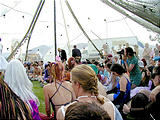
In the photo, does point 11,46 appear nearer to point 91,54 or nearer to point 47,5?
point 47,5

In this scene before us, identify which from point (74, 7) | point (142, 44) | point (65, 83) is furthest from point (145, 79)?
point (74, 7)

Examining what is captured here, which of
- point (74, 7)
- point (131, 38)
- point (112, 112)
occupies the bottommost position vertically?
point (112, 112)

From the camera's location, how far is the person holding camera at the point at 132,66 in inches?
189

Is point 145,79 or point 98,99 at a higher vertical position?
point 98,99

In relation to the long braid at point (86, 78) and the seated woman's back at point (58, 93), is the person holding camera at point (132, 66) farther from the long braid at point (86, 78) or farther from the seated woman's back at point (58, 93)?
the long braid at point (86, 78)

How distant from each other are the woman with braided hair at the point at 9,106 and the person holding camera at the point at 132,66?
152 inches

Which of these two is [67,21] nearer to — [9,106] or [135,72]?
[135,72]

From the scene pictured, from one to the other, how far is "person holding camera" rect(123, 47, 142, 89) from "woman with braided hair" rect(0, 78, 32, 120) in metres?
3.87

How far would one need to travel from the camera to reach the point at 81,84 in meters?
1.89

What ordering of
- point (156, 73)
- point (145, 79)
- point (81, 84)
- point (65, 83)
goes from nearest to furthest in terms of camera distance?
point (81, 84) < point (65, 83) < point (156, 73) < point (145, 79)

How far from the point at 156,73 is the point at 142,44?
7.35 meters

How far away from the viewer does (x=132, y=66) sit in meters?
4.81

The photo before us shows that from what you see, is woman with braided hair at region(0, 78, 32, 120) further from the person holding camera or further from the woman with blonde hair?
the person holding camera

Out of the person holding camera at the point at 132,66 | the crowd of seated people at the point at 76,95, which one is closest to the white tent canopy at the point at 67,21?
the person holding camera at the point at 132,66
